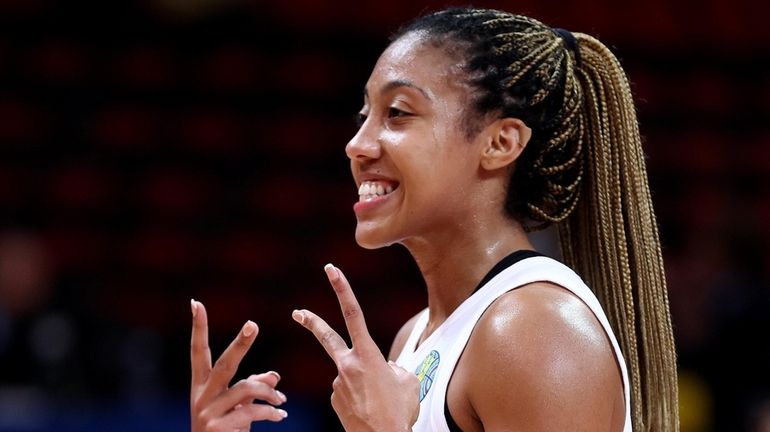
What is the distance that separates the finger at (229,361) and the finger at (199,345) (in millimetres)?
33

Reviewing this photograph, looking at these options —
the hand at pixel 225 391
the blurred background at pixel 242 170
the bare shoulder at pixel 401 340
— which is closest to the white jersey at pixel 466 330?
the hand at pixel 225 391

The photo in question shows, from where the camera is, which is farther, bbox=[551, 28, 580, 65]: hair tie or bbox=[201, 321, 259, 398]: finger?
bbox=[551, 28, 580, 65]: hair tie

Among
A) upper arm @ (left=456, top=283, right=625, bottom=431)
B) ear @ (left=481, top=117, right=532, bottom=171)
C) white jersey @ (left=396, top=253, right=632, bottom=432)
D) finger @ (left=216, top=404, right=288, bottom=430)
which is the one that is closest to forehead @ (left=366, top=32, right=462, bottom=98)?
ear @ (left=481, top=117, right=532, bottom=171)

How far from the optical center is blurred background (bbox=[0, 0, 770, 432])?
6.05 metres

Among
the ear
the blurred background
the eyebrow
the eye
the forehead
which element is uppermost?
the forehead

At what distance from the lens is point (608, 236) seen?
251 cm

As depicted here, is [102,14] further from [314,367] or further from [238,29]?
[314,367]

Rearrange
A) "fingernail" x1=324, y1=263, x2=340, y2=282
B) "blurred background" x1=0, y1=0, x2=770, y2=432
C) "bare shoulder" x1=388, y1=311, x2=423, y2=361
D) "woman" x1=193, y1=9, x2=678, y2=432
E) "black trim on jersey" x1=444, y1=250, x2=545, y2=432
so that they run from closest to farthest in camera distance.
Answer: "fingernail" x1=324, y1=263, x2=340, y2=282 → "woman" x1=193, y1=9, x2=678, y2=432 → "black trim on jersey" x1=444, y1=250, x2=545, y2=432 → "bare shoulder" x1=388, y1=311, x2=423, y2=361 → "blurred background" x1=0, y1=0, x2=770, y2=432

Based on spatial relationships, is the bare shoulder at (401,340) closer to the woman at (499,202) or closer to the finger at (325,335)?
the woman at (499,202)

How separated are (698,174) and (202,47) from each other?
3442mm

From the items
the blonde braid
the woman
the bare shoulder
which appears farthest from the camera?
the bare shoulder

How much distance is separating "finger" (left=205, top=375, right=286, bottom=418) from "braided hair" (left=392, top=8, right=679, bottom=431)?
0.65m

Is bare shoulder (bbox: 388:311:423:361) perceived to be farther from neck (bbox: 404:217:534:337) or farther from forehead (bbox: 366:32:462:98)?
forehead (bbox: 366:32:462:98)

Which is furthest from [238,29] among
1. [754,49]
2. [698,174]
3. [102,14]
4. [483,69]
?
[483,69]
